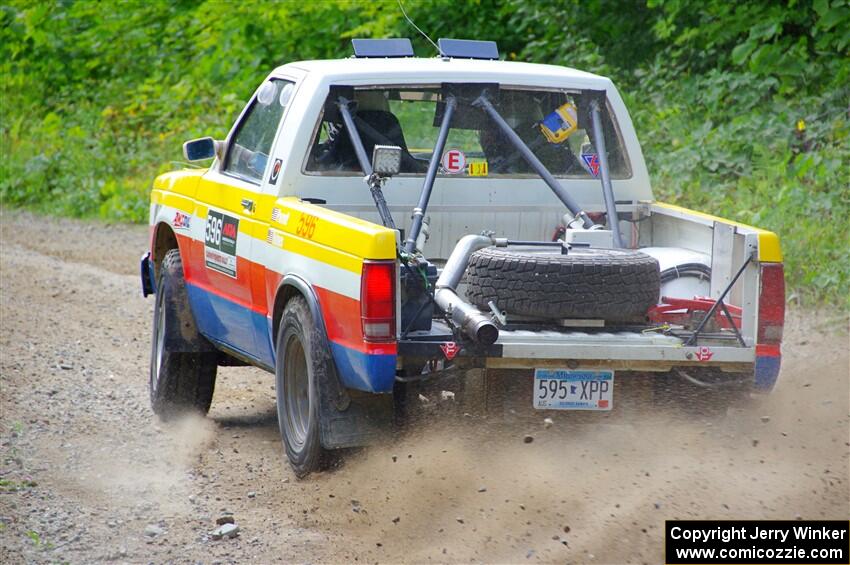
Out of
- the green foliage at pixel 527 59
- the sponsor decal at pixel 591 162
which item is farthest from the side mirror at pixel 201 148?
the sponsor decal at pixel 591 162

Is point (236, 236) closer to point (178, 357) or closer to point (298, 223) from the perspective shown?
point (298, 223)

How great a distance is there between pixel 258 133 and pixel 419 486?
2357mm

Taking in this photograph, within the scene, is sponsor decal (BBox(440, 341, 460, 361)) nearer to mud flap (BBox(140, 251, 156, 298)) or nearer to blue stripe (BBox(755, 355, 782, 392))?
blue stripe (BBox(755, 355, 782, 392))

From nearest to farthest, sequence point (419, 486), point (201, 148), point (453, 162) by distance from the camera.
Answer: point (419, 486)
point (453, 162)
point (201, 148)

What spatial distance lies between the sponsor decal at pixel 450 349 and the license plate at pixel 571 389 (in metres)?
0.37

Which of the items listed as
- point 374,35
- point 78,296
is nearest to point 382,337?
point 78,296

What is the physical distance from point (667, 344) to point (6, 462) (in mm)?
3191

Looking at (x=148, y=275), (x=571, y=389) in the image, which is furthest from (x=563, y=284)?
(x=148, y=275)

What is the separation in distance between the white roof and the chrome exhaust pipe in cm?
105

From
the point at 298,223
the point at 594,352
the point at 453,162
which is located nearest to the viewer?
the point at 594,352

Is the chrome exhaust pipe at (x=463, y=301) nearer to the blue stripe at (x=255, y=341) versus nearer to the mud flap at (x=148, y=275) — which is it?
the blue stripe at (x=255, y=341)

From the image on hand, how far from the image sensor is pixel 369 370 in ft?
18.1

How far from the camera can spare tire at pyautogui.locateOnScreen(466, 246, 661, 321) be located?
571cm

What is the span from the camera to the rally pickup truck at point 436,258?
5.69 m
